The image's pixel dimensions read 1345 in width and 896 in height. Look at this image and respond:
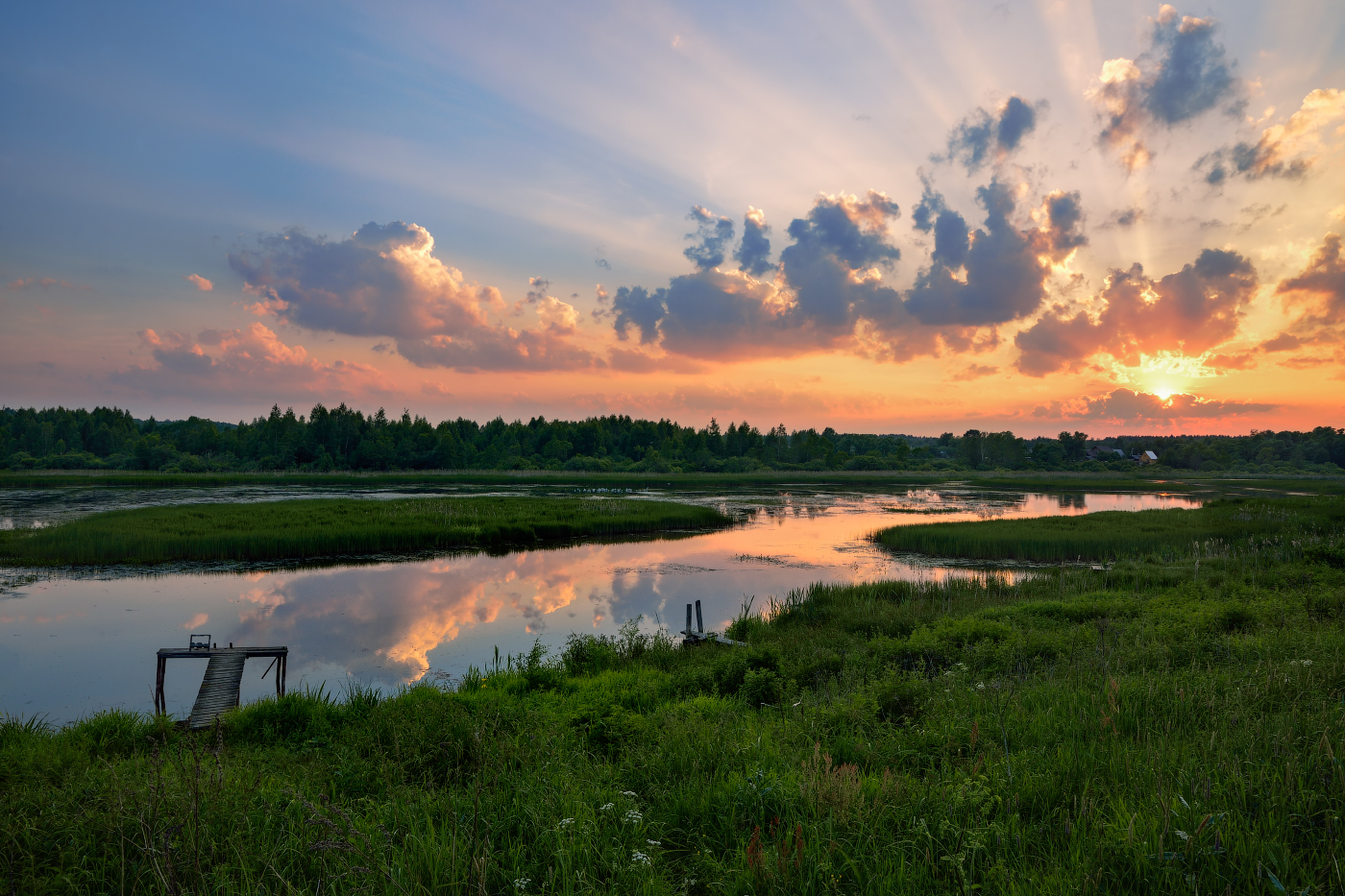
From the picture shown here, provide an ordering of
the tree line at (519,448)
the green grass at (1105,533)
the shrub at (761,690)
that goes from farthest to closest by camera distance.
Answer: the tree line at (519,448) < the green grass at (1105,533) < the shrub at (761,690)

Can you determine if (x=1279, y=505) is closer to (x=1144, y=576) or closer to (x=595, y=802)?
(x=1144, y=576)

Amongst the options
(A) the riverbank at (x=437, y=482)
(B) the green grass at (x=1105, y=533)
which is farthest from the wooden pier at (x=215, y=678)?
(A) the riverbank at (x=437, y=482)

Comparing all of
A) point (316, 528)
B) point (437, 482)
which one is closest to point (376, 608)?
point (316, 528)

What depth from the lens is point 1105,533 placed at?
32.2m

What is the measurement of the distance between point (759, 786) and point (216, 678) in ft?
40.5

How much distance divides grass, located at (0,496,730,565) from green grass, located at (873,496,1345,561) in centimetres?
1665

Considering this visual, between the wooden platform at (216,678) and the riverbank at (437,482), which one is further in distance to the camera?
the riverbank at (437,482)

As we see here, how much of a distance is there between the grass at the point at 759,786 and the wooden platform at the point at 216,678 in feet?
3.84

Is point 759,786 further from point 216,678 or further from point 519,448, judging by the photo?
point 519,448

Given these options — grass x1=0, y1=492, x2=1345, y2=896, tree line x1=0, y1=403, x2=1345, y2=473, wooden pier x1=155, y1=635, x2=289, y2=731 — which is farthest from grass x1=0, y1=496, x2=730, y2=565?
tree line x1=0, y1=403, x2=1345, y2=473

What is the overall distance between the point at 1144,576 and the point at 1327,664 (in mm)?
14107

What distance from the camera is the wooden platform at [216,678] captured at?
1112 centimetres

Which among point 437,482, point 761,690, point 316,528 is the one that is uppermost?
point 761,690

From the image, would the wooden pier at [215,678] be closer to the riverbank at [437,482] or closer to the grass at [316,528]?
the grass at [316,528]
